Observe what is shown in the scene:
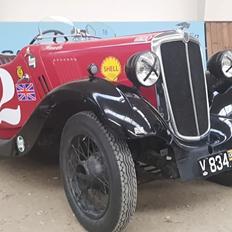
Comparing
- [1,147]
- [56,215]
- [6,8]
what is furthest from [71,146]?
[6,8]

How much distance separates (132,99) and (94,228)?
31.9 inches

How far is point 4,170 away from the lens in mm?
4051

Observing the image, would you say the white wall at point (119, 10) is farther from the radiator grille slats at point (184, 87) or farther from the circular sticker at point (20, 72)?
the radiator grille slats at point (184, 87)

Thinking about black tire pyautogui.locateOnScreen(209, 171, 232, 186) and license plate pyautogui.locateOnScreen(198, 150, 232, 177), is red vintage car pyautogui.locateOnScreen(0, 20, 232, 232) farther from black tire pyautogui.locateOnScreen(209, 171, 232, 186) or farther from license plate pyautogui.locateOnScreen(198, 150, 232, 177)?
black tire pyautogui.locateOnScreen(209, 171, 232, 186)

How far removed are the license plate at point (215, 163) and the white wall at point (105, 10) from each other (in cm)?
582

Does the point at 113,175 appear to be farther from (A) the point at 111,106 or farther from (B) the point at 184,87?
(B) the point at 184,87

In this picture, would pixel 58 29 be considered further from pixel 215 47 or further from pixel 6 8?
pixel 215 47

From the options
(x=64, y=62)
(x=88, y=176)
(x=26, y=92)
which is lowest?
(x=88, y=176)

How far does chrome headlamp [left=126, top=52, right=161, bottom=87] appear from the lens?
8.57 feet

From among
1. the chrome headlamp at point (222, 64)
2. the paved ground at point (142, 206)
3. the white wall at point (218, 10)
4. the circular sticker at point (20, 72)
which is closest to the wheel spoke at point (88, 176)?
the paved ground at point (142, 206)

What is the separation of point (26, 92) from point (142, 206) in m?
1.31

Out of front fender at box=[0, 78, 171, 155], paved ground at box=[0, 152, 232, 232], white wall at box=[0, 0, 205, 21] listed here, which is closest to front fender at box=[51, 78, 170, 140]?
front fender at box=[0, 78, 171, 155]

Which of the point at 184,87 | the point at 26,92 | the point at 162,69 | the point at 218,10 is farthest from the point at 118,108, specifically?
the point at 218,10

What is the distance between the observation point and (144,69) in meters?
2.64
